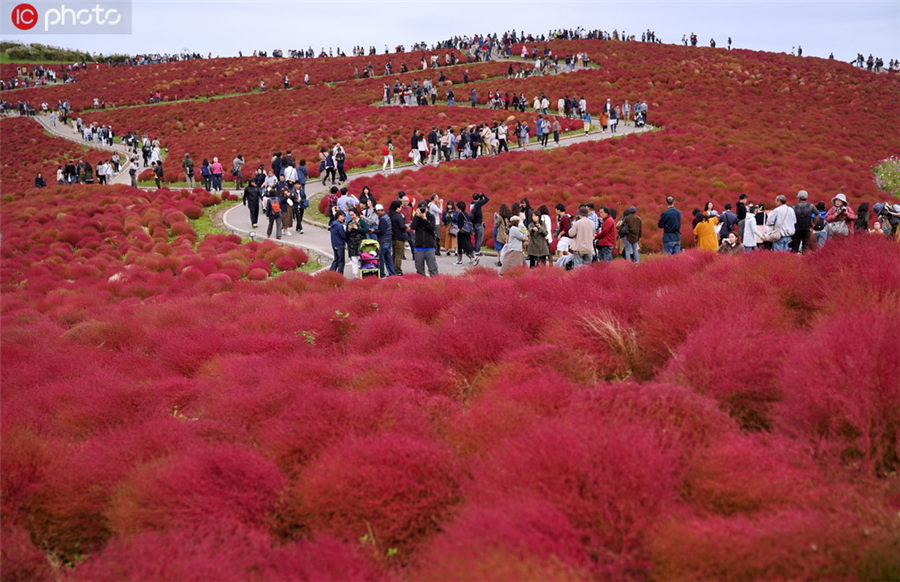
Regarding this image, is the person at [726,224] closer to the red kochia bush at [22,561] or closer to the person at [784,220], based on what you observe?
the person at [784,220]

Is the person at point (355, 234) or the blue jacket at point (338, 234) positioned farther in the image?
the blue jacket at point (338, 234)

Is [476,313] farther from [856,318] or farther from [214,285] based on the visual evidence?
[214,285]

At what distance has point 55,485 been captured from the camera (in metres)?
4.55

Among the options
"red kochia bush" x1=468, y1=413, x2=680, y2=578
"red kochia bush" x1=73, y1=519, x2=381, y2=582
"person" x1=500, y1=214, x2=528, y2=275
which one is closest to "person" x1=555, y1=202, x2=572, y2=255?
"person" x1=500, y1=214, x2=528, y2=275

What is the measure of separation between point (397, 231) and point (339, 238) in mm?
1298

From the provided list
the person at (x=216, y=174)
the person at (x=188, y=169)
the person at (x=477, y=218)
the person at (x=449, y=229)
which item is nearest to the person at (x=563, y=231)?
the person at (x=477, y=218)

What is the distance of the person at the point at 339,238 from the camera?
14336 millimetres

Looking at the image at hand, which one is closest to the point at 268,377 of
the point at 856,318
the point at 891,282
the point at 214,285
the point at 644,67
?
the point at 856,318

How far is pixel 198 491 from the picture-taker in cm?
407

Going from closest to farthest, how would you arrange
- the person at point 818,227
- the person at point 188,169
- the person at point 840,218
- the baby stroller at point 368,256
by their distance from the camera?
the person at point 840,218 → the baby stroller at point 368,256 → the person at point 818,227 → the person at point 188,169

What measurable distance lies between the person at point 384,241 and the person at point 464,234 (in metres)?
2.24

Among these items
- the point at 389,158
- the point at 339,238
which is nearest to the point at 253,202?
the point at 339,238

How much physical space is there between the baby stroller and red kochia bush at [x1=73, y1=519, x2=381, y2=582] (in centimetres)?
993

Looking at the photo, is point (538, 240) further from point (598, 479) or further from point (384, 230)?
point (598, 479)
